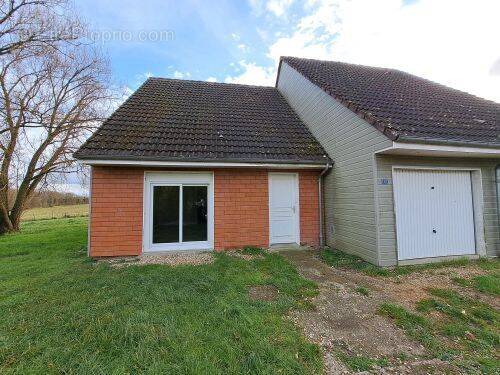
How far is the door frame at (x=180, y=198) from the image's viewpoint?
267 inches

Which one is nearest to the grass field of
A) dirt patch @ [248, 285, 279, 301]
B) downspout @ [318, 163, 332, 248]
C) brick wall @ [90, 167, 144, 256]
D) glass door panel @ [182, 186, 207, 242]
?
brick wall @ [90, 167, 144, 256]

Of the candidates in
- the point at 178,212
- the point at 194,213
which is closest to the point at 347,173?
the point at 194,213

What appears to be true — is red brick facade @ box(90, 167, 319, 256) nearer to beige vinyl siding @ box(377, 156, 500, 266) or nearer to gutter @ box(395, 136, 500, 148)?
beige vinyl siding @ box(377, 156, 500, 266)

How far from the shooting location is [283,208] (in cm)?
770

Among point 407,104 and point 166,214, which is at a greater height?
point 407,104

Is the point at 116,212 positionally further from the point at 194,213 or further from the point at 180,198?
the point at 194,213

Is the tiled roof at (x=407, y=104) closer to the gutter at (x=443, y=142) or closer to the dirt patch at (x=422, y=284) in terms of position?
the gutter at (x=443, y=142)

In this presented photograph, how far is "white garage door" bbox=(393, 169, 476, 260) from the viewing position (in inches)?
236

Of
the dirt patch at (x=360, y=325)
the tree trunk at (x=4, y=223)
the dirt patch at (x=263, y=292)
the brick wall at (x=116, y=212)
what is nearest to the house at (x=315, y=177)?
the brick wall at (x=116, y=212)

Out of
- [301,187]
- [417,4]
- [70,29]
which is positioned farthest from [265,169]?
[70,29]

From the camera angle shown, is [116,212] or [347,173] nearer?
[116,212]

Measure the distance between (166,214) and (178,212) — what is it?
34cm

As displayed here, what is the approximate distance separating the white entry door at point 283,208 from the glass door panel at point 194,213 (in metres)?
2.07

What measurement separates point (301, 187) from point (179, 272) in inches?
177
